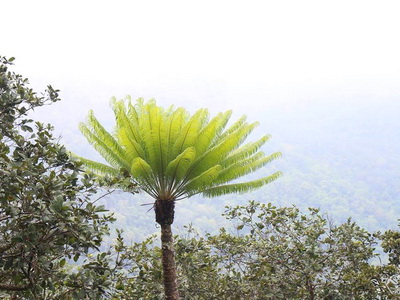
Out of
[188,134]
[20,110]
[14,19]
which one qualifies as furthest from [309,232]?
[14,19]

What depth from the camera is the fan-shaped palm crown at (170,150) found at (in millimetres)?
7051

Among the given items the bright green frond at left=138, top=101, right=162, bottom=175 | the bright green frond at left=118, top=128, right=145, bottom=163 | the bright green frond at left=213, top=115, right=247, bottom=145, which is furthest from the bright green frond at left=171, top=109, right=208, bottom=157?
the bright green frond at left=213, top=115, right=247, bottom=145

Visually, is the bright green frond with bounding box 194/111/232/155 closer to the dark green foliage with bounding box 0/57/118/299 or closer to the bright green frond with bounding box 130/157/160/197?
the bright green frond with bounding box 130/157/160/197

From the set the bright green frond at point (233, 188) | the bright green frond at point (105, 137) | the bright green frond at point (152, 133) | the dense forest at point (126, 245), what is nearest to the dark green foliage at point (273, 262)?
the dense forest at point (126, 245)

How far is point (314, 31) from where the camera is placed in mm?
191375

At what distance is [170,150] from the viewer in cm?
731

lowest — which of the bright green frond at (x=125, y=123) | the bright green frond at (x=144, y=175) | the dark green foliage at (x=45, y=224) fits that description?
the dark green foliage at (x=45, y=224)

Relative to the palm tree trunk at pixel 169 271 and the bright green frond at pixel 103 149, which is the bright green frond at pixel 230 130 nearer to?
the bright green frond at pixel 103 149

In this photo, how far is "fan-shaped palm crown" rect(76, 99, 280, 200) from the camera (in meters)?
7.05

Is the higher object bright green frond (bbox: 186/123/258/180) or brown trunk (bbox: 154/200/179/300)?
bright green frond (bbox: 186/123/258/180)

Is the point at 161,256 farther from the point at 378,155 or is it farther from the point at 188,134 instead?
the point at 378,155

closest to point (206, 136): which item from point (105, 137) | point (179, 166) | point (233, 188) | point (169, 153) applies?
point (169, 153)

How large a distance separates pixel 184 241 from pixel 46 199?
14.0ft

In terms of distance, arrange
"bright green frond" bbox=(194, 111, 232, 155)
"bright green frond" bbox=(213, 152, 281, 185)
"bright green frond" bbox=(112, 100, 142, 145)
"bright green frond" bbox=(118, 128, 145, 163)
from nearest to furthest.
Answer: "bright green frond" bbox=(118, 128, 145, 163), "bright green frond" bbox=(112, 100, 142, 145), "bright green frond" bbox=(194, 111, 232, 155), "bright green frond" bbox=(213, 152, 281, 185)
